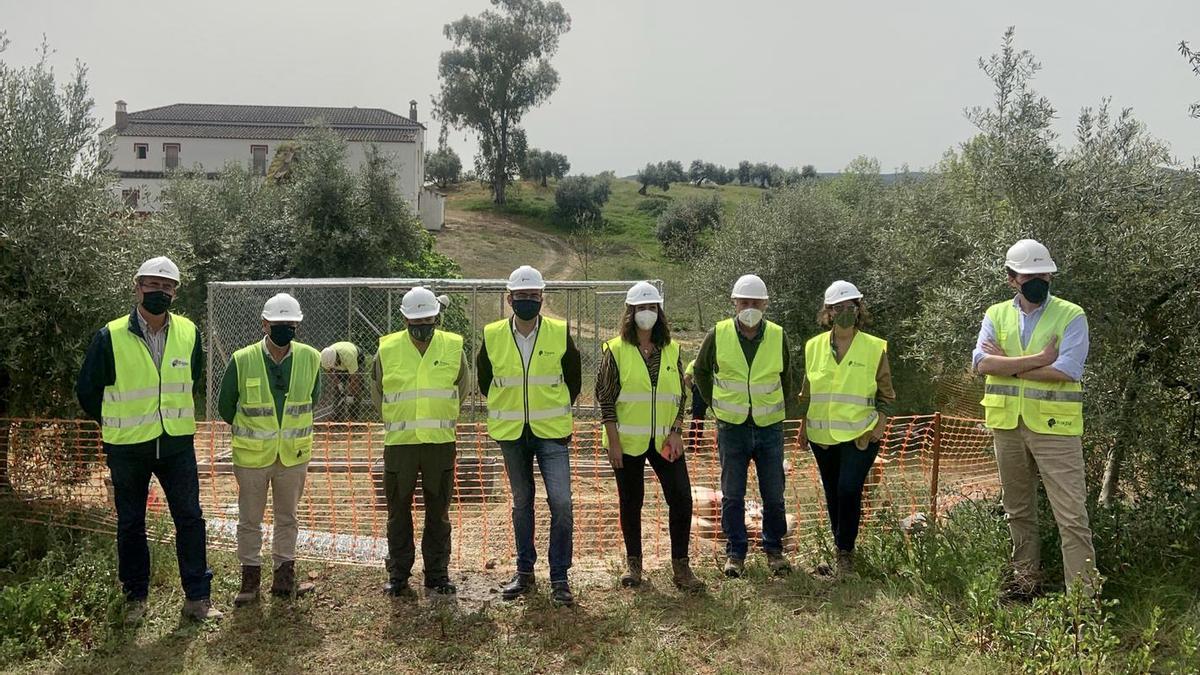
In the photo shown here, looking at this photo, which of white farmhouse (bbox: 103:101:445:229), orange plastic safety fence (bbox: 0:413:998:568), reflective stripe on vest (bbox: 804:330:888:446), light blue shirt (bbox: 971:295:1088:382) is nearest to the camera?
light blue shirt (bbox: 971:295:1088:382)

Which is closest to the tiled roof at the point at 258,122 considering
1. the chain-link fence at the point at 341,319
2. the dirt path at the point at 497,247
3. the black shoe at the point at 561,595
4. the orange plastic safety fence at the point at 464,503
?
the dirt path at the point at 497,247

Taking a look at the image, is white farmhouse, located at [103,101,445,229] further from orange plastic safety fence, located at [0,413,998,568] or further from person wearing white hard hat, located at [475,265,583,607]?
person wearing white hard hat, located at [475,265,583,607]

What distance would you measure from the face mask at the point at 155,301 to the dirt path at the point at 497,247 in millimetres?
30241

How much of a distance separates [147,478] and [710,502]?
4.66m

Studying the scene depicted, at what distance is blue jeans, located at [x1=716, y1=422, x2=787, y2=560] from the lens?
5543 millimetres

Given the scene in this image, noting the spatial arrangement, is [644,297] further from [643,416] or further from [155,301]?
[155,301]

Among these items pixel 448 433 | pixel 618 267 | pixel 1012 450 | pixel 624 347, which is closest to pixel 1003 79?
pixel 1012 450

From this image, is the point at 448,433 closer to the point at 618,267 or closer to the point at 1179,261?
the point at 1179,261

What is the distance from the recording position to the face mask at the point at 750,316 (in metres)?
5.43

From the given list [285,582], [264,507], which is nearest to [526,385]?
[264,507]

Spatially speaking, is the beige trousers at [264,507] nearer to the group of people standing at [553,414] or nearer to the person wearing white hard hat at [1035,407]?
the group of people standing at [553,414]

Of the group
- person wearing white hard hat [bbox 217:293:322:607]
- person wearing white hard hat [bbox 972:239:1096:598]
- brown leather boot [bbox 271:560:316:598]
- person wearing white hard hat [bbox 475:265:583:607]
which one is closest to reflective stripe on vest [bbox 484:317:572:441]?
person wearing white hard hat [bbox 475:265:583:607]

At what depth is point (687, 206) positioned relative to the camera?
151 ft

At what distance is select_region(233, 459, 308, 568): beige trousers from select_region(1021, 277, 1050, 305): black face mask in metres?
4.33
